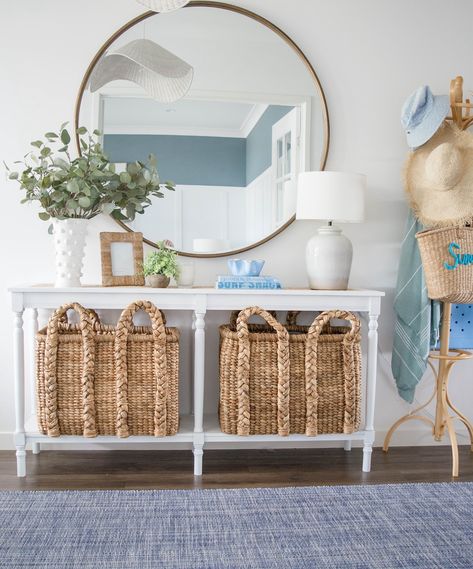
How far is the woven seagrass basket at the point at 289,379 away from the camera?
244 cm

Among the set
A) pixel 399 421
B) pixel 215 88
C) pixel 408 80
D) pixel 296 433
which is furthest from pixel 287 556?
pixel 408 80

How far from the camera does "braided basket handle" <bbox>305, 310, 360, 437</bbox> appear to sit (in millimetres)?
2451

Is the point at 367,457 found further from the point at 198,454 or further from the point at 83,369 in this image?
the point at 83,369

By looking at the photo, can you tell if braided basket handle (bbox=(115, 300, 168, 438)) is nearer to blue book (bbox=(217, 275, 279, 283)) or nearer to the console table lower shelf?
the console table lower shelf

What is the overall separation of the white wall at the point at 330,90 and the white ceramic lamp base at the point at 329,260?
0.27m

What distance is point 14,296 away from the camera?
238 cm

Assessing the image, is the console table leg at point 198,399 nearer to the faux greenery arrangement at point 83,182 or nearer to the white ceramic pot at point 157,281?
the white ceramic pot at point 157,281

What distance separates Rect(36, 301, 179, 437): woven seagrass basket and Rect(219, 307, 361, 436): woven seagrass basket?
284mm

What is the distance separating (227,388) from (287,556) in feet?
2.64

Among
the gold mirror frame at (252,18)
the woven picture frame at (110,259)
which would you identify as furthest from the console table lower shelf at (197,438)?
the gold mirror frame at (252,18)

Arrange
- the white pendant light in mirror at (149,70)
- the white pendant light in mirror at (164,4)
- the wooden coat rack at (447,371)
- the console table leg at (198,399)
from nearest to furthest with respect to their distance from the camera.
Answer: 1. the white pendant light in mirror at (164,4)
2. the white pendant light in mirror at (149,70)
3. the console table leg at (198,399)
4. the wooden coat rack at (447,371)

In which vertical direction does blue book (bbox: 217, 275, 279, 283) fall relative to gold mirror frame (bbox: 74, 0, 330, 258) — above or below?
below

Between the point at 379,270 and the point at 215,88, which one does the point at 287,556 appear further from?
the point at 215,88

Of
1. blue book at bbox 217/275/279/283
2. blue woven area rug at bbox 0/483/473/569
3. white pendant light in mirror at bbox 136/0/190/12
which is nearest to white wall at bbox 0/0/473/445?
blue book at bbox 217/275/279/283
